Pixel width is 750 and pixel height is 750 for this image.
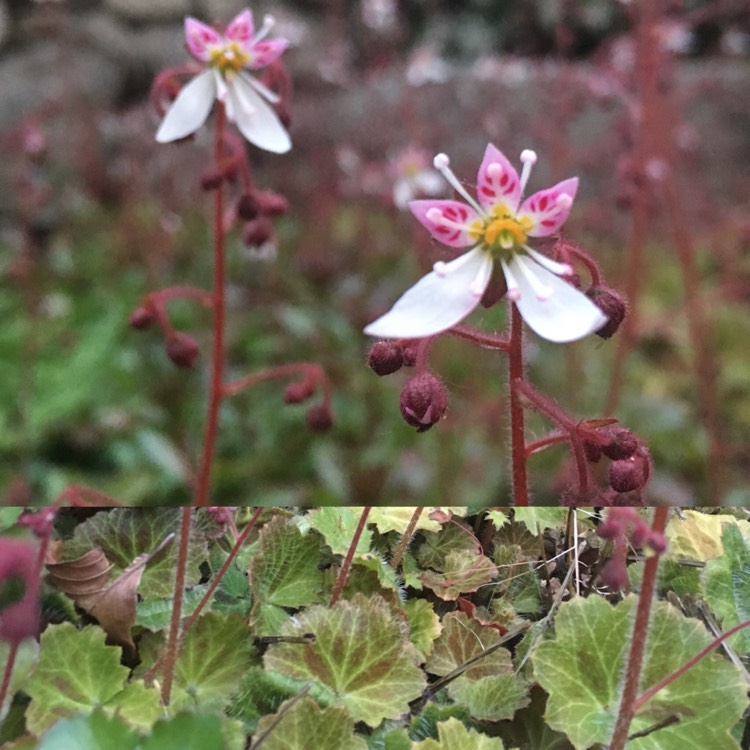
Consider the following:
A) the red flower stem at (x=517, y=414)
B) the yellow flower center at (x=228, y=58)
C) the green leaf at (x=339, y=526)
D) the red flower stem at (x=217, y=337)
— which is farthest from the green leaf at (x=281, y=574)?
the yellow flower center at (x=228, y=58)

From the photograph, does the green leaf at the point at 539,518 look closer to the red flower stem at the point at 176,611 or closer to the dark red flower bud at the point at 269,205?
the red flower stem at the point at 176,611

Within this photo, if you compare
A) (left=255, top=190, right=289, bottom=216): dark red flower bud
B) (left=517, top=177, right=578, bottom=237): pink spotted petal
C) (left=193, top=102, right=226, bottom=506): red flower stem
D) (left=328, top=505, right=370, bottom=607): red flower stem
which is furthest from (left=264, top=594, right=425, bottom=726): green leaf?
(left=255, top=190, right=289, bottom=216): dark red flower bud

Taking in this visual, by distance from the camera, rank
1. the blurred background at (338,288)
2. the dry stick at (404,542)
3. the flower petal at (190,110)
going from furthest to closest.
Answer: the blurred background at (338,288), the flower petal at (190,110), the dry stick at (404,542)

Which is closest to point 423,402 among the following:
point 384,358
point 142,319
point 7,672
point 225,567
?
point 384,358

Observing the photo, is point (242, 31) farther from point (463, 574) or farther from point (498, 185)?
point (463, 574)

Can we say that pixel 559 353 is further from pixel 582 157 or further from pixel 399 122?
pixel 399 122
